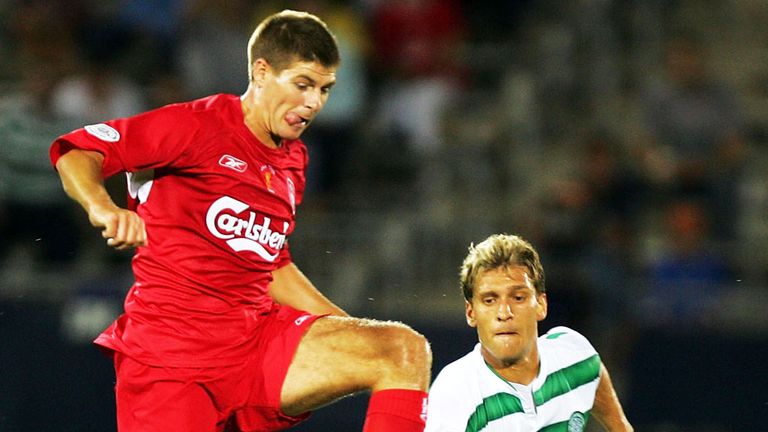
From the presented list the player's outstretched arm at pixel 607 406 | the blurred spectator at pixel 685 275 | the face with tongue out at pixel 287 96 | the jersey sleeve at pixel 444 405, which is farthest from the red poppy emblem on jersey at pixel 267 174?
the blurred spectator at pixel 685 275

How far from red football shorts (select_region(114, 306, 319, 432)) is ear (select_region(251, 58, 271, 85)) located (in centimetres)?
91

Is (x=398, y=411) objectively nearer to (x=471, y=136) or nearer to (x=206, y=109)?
Result: (x=206, y=109)

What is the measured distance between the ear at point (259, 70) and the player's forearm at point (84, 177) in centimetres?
72

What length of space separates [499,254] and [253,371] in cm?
109

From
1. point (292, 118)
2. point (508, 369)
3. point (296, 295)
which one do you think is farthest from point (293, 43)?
point (508, 369)

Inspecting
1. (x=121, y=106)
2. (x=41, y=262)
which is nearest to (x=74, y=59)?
(x=121, y=106)

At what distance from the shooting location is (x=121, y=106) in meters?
8.91

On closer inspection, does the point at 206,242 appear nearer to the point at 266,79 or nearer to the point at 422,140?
the point at 266,79

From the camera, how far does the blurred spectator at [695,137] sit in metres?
8.29

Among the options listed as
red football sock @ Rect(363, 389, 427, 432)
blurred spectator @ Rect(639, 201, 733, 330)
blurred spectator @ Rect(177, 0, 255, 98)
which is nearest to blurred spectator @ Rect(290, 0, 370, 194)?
blurred spectator @ Rect(177, 0, 255, 98)

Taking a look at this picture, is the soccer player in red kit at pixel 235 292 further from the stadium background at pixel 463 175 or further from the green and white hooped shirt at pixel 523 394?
the stadium background at pixel 463 175

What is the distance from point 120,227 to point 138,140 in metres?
0.69

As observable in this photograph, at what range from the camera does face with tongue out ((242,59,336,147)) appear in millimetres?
4844

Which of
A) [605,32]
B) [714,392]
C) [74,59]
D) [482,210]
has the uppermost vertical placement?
[605,32]
